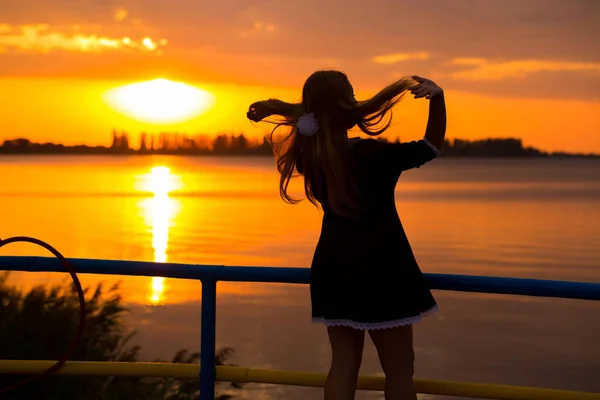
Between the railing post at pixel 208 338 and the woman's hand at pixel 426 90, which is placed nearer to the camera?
the woman's hand at pixel 426 90

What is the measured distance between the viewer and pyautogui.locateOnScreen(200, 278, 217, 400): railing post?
3785 mm

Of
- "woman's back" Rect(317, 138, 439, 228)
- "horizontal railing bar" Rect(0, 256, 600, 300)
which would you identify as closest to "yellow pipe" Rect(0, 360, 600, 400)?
"horizontal railing bar" Rect(0, 256, 600, 300)

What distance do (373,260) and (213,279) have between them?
0.66m

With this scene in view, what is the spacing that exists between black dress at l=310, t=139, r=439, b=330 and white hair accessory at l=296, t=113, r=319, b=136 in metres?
0.16

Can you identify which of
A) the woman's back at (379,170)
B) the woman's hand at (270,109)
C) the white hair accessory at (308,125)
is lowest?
the woman's back at (379,170)

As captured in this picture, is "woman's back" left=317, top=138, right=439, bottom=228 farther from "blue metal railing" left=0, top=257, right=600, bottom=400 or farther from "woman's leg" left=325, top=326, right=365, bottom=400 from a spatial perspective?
"woman's leg" left=325, top=326, right=365, bottom=400

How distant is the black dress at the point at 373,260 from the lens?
3553 mm

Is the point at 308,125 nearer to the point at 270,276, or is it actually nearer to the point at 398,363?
the point at 270,276

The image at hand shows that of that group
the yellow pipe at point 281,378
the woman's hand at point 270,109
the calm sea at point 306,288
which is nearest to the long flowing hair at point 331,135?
the woman's hand at point 270,109

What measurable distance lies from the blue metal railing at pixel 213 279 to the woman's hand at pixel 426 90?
68cm

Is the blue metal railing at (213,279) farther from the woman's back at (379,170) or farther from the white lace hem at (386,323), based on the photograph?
the woman's back at (379,170)

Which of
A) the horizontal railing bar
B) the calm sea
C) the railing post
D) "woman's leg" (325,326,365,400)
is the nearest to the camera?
the horizontal railing bar

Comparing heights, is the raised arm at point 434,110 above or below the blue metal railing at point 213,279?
above

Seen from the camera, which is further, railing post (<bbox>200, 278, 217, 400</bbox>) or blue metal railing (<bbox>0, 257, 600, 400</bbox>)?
railing post (<bbox>200, 278, 217, 400</bbox>)
